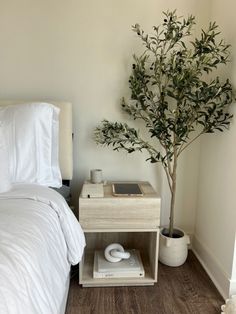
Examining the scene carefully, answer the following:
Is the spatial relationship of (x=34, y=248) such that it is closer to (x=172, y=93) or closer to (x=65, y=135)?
(x=65, y=135)

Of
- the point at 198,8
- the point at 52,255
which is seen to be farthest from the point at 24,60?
the point at 52,255

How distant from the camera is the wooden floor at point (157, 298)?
1.71m

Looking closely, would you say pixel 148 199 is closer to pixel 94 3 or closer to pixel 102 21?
pixel 102 21

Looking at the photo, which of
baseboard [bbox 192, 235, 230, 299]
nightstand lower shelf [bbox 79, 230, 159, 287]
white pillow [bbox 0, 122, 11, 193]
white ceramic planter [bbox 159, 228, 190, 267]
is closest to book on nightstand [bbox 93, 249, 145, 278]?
nightstand lower shelf [bbox 79, 230, 159, 287]

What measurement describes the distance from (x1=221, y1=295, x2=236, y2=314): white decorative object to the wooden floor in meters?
0.06

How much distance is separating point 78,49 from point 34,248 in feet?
5.15

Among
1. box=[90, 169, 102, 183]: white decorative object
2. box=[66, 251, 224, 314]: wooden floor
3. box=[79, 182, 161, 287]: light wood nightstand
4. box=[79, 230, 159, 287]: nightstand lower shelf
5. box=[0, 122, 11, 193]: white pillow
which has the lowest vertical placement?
box=[66, 251, 224, 314]: wooden floor

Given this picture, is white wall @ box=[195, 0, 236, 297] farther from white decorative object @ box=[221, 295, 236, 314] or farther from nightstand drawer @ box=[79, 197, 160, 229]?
nightstand drawer @ box=[79, 197, 160, 229]

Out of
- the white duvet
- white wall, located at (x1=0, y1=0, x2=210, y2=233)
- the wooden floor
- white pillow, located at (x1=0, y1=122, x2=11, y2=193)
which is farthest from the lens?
white wall, located at (x1=0, y1=0, x2=210, y2=233)

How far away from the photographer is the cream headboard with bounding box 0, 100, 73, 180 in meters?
2.02

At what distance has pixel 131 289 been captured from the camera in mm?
1908

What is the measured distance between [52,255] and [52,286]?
155mm

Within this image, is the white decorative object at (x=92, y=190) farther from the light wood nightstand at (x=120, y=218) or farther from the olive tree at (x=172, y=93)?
the olive tree at (x=172, y=93)

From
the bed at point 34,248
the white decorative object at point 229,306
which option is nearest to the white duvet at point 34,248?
the bed at point 34,248
